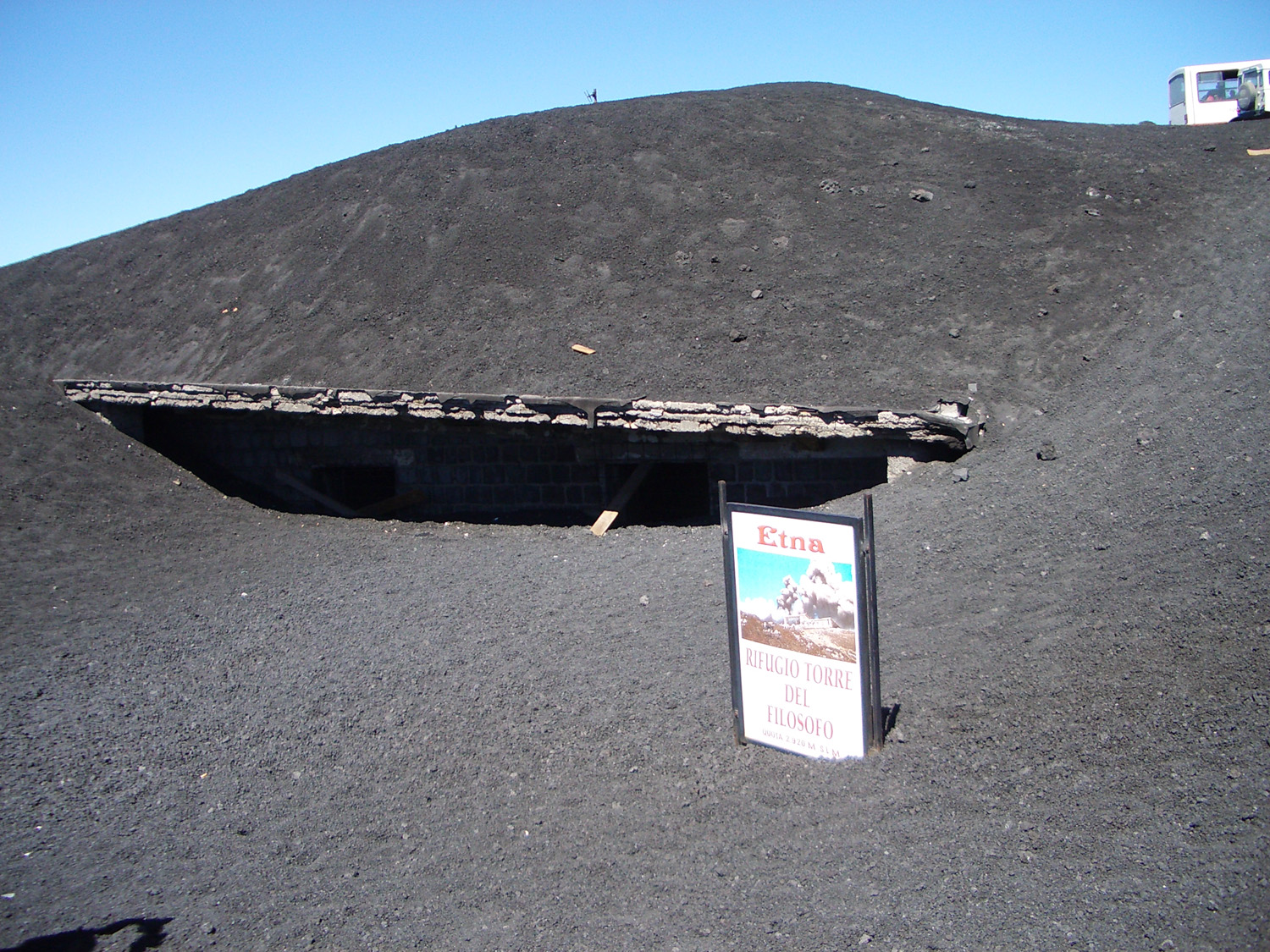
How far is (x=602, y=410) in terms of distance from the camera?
9781mm

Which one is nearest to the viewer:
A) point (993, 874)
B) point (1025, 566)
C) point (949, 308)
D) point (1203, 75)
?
point (993, 874)

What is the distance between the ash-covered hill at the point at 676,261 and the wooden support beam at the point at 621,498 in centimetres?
99

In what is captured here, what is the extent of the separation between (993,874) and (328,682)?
4735 millimetres

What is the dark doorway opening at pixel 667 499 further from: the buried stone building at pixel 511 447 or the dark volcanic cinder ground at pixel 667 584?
the dark volcanic cinder ground at pixel 667 584

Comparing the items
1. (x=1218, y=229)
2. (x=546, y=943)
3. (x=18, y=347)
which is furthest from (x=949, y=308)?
(x=18, y=347)

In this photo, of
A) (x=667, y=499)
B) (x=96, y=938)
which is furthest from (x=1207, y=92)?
(x=96, y=938)

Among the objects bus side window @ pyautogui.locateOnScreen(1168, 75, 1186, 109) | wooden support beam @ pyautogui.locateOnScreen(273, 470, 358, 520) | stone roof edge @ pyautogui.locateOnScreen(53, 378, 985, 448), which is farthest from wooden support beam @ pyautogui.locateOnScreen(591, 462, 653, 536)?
bus side window @ pyautogui.locateOnScreen(1168, 75, 1186, 109)

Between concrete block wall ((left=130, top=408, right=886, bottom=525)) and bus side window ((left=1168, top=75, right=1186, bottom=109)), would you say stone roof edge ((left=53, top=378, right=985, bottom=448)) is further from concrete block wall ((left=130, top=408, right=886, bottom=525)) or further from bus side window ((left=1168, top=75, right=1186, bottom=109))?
bus side window ((left=1168, top=75, right=1186, bottom=109))

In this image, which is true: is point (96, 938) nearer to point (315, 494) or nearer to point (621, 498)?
point (621, 498)

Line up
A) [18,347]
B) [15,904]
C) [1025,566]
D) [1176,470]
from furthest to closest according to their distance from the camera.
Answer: [18,347], [1176,470], [1025,566], [15,904]

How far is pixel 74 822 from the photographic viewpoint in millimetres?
5137

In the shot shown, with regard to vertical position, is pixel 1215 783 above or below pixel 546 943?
above

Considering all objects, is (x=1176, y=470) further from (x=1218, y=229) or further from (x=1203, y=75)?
(x=1203, y=75)

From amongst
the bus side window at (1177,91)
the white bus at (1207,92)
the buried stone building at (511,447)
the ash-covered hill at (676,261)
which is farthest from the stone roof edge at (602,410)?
the bus side window at (1177,91)
